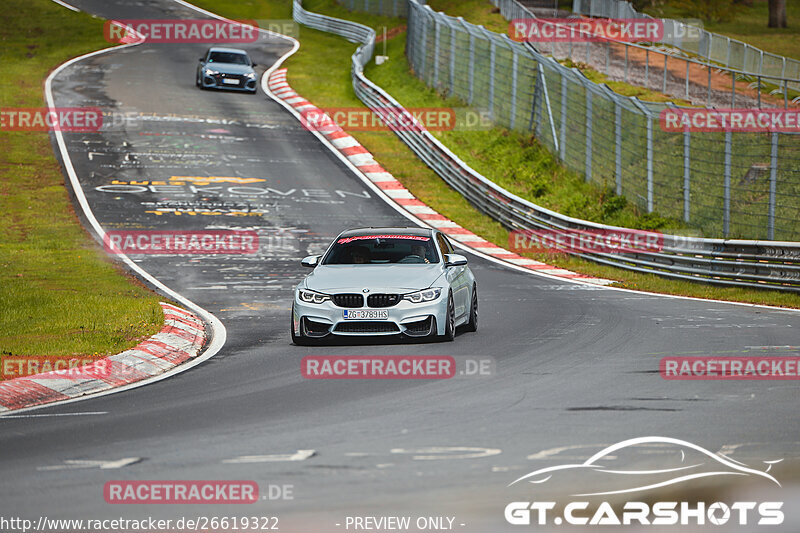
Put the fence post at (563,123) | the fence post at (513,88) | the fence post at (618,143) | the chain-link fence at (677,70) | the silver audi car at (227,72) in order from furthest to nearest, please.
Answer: the silver audi car at (227,72), the chain-link fence at (677,70), the fence post at (513,88), the fence post at (563,123), the fence post at (618,143)

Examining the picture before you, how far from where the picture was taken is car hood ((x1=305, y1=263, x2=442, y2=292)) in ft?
42.1

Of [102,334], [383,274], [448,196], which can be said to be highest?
[383,274]

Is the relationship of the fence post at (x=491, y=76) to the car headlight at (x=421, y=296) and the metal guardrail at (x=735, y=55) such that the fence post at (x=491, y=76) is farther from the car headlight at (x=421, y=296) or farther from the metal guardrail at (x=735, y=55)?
the car headlight at (x=421, y=296)

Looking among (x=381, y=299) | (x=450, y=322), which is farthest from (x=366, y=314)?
(x=450, y=322)

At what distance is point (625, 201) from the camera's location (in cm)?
2561

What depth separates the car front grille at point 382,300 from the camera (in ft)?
41.7

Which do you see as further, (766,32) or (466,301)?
(766,32)

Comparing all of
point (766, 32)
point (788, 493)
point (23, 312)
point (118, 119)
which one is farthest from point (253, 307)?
point (766, 32)

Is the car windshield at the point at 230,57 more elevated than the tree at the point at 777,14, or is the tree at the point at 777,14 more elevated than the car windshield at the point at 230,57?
the tree at the point at 777,14

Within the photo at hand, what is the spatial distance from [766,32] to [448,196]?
130ft

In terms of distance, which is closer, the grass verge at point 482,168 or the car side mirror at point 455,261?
the car side mirror at point 455,261

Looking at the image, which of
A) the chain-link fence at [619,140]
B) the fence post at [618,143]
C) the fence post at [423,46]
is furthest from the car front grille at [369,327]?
the fence post at [423,46]

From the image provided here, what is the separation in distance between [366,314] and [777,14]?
5987cm

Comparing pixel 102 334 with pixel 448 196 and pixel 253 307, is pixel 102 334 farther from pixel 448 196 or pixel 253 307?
pixel 448 196
